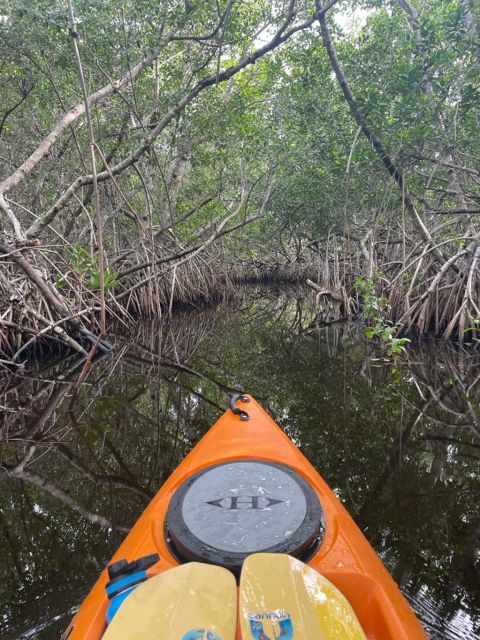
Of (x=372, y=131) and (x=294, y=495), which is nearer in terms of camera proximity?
(x=294, y=495)

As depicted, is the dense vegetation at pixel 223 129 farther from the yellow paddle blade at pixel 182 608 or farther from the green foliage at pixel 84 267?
the yellow paddle blade at pixel 182 608

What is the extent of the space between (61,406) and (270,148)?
6983 millimetres

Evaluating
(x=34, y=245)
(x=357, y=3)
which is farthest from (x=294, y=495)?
(x=357, y=3)

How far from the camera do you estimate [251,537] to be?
1.06m

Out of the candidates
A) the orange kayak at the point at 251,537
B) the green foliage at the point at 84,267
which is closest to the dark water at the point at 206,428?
the orange kayak at the point at 251,537

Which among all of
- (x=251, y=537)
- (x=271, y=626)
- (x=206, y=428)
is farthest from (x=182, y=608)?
(x=206, y=428)

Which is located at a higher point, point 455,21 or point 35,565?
point 455,21

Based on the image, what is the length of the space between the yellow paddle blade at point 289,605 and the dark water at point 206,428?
2.06 ft

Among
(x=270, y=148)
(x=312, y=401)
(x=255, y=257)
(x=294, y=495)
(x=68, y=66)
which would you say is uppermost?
(x=68, y=66)

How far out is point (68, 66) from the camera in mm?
5043

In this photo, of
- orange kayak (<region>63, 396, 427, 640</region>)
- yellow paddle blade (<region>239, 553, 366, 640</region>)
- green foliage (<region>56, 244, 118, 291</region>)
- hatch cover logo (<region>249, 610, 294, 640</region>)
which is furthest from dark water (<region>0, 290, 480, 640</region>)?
green foliage (<region>56, 244, 118, 291</region>)

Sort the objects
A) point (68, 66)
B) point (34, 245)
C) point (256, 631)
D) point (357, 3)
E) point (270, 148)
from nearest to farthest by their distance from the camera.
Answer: point (256, 631), point (34, 245), point (68, 66), point (357, 3), point (270, 148)

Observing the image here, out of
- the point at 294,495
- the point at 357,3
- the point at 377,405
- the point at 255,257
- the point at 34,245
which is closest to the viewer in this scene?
the point at 294,495

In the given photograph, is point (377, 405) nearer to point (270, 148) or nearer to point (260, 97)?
point (270, 148)
